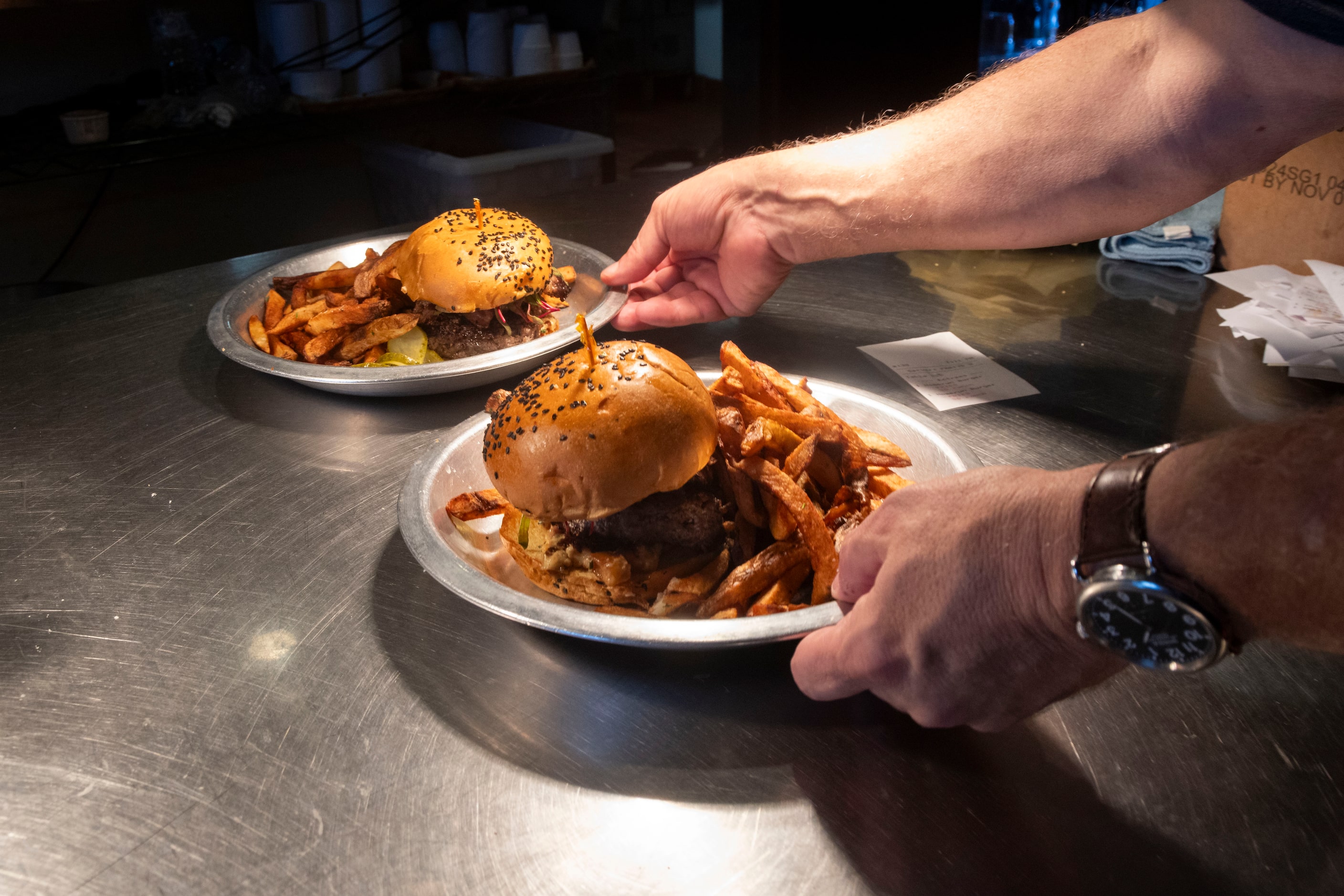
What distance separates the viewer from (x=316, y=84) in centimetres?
467

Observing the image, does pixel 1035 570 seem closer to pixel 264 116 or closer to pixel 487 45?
pixel 264 116

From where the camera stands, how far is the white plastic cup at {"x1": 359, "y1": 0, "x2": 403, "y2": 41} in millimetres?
5055

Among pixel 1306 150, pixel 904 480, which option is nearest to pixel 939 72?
pixel 1306 150

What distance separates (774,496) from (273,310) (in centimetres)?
153

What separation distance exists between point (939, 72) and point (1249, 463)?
18.5 feet

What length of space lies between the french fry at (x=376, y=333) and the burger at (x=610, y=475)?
83 cm

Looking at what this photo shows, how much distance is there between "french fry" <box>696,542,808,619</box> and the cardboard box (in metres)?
1.80

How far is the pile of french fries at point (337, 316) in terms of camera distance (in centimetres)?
206

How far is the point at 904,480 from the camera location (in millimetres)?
1435

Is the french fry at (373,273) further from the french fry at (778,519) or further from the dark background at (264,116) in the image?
the dark background at (264,116)

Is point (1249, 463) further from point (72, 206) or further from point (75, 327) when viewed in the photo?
point (72, 206)

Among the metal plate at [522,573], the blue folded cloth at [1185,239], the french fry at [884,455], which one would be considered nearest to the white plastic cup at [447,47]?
the blue folded cloth at [1185,239]

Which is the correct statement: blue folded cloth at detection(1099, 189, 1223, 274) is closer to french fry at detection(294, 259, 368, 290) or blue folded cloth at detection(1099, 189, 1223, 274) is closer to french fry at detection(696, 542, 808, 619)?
french fry at detection(696, 542, 808, 619)

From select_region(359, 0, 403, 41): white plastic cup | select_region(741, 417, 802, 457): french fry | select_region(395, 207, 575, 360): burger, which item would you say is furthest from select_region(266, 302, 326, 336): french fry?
select_region(359, 0, 403, 41): white plastic cup
